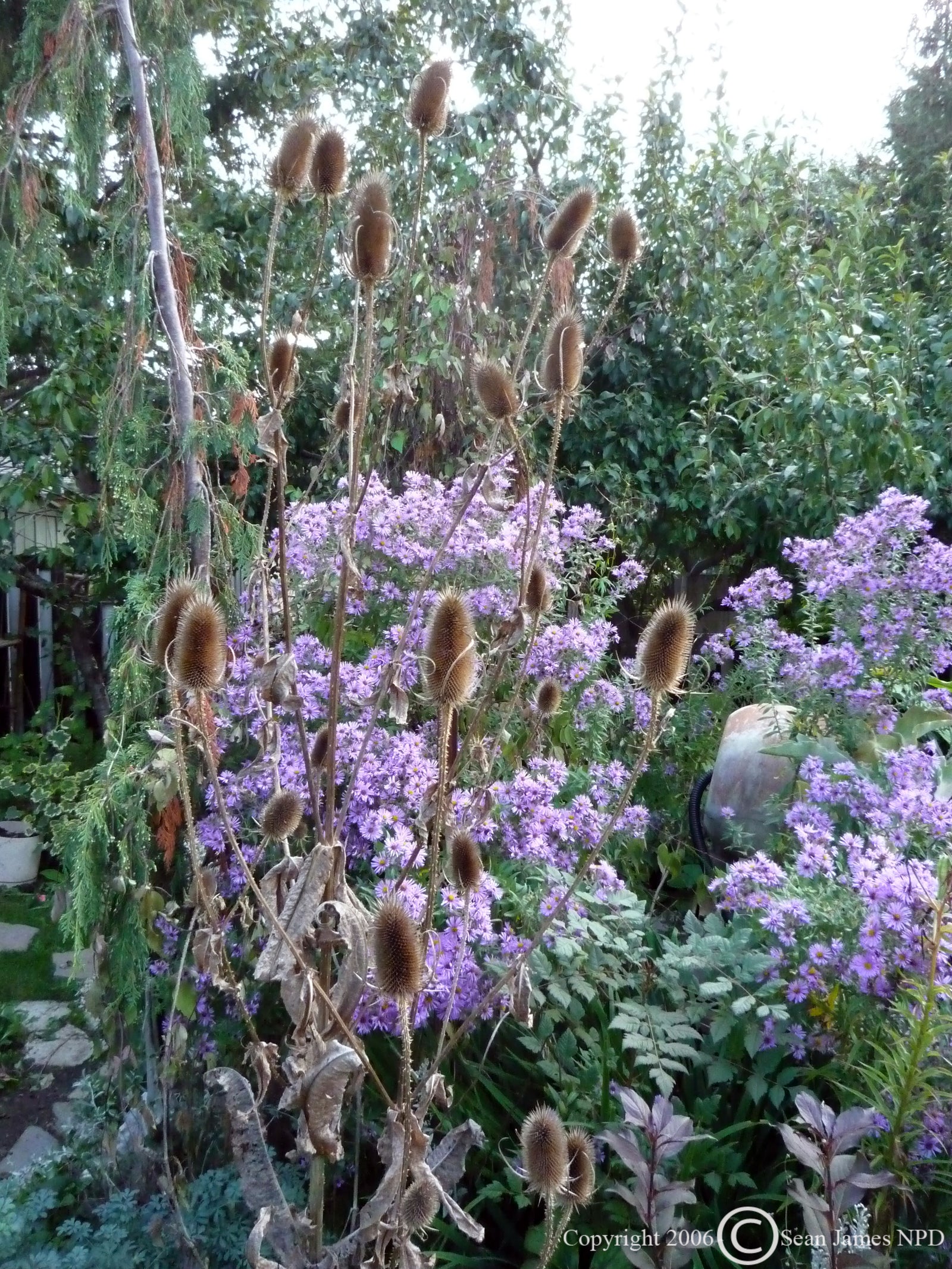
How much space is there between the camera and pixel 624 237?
1.47 m

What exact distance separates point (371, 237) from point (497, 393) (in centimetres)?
27

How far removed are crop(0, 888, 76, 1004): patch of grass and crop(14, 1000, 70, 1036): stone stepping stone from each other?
4 centimetres

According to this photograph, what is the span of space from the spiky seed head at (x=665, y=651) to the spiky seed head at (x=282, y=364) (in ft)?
1.89

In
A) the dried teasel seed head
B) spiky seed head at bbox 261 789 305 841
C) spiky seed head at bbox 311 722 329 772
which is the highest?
spiky seed head at bbox 311 722 329 772

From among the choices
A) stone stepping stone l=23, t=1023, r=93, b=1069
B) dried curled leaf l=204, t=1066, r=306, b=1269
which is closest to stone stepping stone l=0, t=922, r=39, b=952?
stone stepping stone l=23, t=1023, r=93, b=1069

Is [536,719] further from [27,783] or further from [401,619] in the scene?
[27,783]

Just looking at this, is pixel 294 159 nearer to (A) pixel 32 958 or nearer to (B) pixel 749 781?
(B) pixel 749 781

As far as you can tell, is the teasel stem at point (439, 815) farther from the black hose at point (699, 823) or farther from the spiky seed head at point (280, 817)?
the black hose at point (699, 823)

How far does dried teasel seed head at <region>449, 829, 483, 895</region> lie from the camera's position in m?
1.20

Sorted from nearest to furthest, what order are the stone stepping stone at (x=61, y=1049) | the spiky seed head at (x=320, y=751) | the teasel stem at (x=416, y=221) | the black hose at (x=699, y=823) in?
the teasel stem at (x=416, y=221) → the spiky seed head at (x=320, y=751) → the black hose at (x=699, y=823) → the stone stepping stone at (x=61, y=1049)

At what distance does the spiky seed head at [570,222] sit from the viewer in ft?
4.63


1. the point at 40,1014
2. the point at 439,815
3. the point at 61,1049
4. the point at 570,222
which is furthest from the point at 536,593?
the point at 40,1014

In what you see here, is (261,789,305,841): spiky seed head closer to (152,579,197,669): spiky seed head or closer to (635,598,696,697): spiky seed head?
(152,579,197,669): spiky seed head

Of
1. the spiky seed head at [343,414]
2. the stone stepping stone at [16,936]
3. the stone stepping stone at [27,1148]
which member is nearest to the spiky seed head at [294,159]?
the spiky seed head at [343,414]
